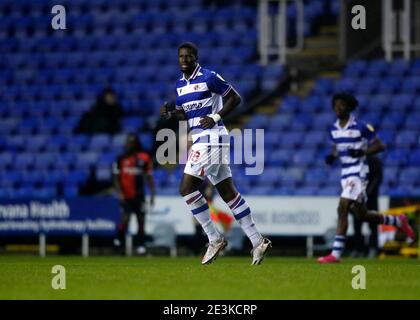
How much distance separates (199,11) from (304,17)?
2.93 metres

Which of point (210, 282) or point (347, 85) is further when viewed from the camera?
point (347, 85)

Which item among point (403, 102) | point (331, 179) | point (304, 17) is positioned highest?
point (304, 17)

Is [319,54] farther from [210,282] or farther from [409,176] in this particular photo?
[210,282]

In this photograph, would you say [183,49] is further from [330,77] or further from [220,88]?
Answer: [330,77]

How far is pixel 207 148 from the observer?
1277 centimetres

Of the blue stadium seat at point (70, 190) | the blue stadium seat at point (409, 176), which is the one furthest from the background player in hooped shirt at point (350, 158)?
the blue stadium seat at point (70, 190)

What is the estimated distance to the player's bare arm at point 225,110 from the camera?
41.2 feet

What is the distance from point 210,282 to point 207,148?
7.50 ft

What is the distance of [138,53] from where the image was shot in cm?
2755

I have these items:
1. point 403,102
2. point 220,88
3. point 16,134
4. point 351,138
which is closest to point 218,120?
point 220,88

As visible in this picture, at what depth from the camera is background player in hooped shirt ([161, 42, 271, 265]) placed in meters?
12.8

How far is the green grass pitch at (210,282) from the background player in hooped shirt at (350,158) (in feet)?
5.70

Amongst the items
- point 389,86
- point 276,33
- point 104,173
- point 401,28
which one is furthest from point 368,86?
point 104,173

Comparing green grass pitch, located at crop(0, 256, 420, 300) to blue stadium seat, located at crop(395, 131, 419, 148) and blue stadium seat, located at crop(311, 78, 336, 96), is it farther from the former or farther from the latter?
blue stadium seat, located at crop(311, 78, 336, 96)
